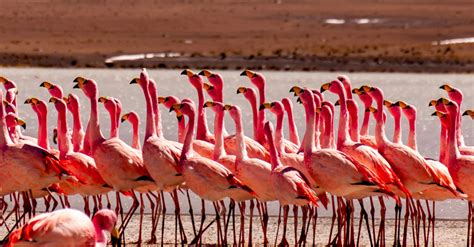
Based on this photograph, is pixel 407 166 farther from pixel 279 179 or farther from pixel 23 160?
pixel 23 160

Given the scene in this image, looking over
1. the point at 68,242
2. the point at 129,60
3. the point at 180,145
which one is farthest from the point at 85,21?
the point at 68,242

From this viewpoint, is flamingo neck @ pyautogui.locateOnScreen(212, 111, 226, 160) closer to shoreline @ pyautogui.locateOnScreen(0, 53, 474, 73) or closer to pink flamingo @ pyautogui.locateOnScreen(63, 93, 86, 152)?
pink flamingo @ pyautogui.locateOnScreen(63, 93, 86, 152)

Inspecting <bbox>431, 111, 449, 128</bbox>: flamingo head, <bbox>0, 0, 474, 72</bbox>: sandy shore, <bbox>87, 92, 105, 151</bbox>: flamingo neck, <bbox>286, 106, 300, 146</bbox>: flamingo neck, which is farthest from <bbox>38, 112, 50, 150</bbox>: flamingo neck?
<bbox>0, 0, 474, 72</bbox>: sandy shore

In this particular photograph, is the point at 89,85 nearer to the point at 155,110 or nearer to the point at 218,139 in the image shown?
the point at 155,110

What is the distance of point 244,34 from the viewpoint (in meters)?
58.4

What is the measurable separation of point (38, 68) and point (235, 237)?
106 feet

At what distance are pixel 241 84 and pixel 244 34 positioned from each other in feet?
65.5

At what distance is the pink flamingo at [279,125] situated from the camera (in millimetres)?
13006

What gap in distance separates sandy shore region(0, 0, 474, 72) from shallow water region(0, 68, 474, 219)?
2120 millimetres

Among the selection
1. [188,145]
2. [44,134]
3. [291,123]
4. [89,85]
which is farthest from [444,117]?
[44,134]

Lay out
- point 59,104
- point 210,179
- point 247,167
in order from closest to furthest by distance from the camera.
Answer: point 210,179, point 247,167, point 59,104

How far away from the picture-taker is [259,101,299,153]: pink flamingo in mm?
13006

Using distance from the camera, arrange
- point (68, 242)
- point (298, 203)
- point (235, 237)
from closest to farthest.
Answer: point (68, 242), point (298, 203), point (235, 237)

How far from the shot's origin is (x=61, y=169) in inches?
475
